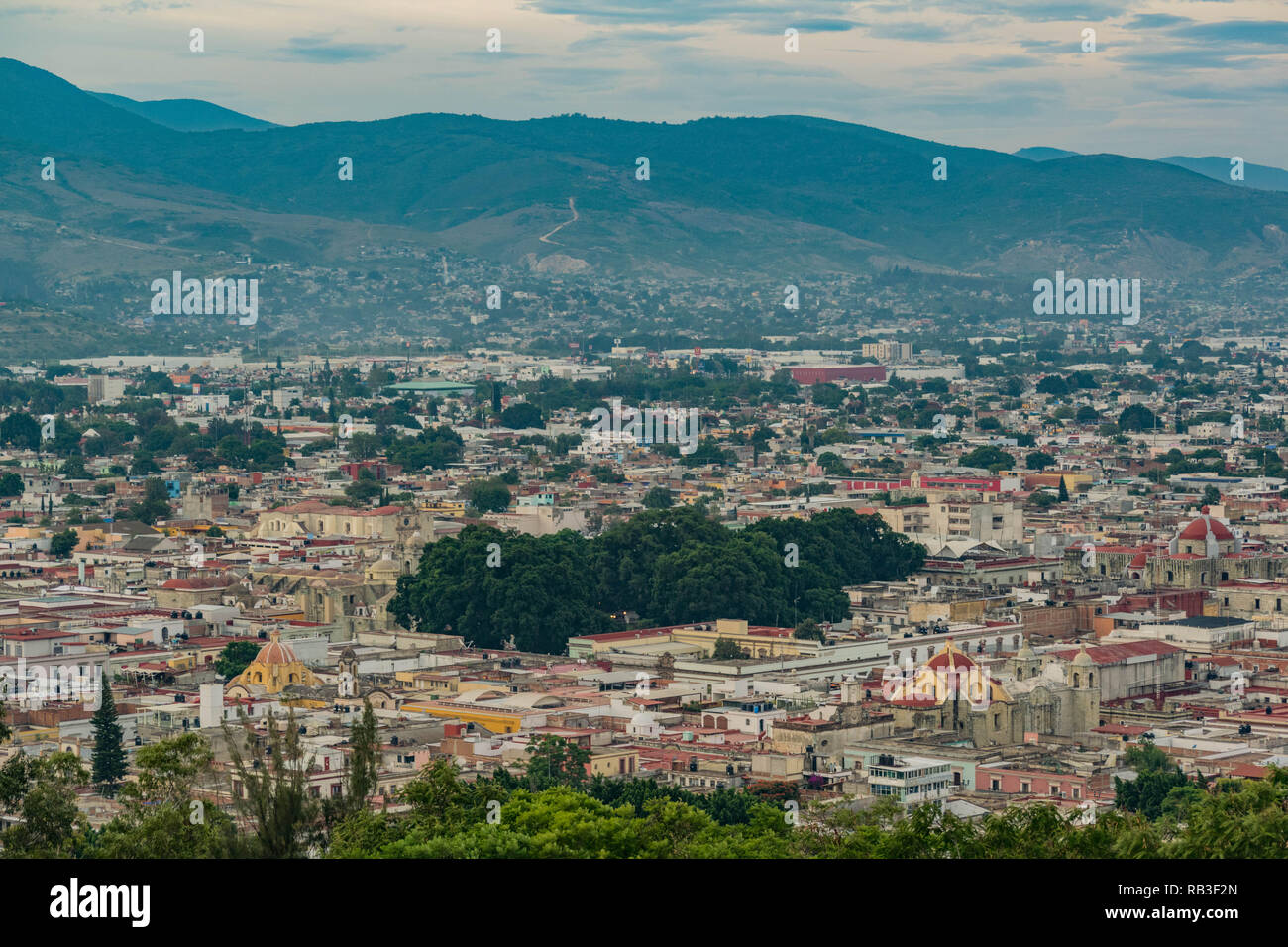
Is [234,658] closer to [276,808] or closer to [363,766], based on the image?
[363,766]

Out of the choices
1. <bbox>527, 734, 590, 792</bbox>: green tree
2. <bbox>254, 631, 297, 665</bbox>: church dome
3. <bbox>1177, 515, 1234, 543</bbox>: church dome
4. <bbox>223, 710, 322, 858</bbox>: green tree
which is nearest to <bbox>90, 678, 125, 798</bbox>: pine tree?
<bbox>527, 734, 590, 792</bbox>: green tree

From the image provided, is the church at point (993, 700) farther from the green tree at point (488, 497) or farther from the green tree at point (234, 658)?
the green tree at point (488, 497)

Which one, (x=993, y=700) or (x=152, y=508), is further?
(x=152, y=508)

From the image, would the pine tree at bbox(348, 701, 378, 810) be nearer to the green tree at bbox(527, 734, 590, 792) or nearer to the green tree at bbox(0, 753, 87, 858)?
the green tree at bbox(0, 753, 87, 858)

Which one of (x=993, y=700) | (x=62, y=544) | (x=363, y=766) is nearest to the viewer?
(x=363, y=766)

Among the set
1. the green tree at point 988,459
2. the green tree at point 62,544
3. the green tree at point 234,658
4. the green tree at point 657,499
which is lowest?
the green tree at point 234,658

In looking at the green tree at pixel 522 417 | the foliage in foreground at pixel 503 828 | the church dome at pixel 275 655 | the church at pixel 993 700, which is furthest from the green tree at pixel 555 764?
the green tree at pixel 522 417

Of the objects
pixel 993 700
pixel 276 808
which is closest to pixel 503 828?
pixel 276 808

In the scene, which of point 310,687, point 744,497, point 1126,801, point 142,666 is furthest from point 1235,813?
point 744,497
